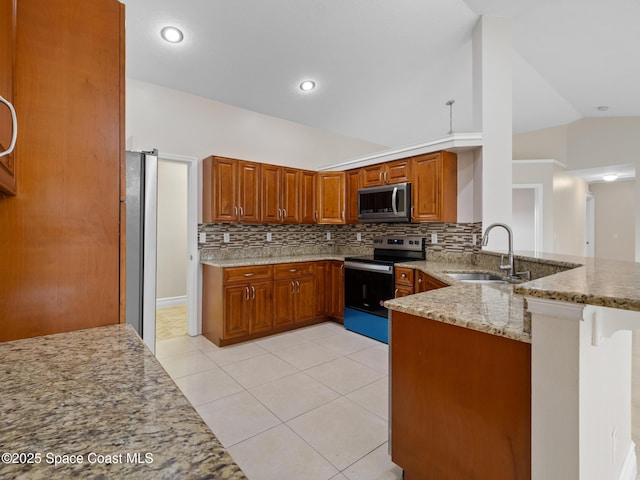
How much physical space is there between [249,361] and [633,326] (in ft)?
9.09

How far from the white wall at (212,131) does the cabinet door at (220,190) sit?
0.37m

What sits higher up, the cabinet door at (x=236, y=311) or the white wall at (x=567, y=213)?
the white wall at (x=567, y=213)

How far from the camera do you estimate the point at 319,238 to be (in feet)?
16.2

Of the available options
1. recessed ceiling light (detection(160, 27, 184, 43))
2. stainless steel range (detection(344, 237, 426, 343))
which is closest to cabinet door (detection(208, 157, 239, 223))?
recessed ceiling light (detection(160, 27, 184, 43))

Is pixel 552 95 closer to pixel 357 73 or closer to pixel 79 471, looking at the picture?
pixel 357 73

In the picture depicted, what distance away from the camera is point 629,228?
7.28 meters

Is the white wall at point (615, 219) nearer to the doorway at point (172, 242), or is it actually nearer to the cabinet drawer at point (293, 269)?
the cabinet drawer at point (293, 269)

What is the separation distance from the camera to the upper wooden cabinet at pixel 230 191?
3523mm

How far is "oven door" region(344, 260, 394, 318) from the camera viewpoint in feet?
11.3

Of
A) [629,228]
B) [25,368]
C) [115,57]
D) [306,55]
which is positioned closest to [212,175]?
[306,55]

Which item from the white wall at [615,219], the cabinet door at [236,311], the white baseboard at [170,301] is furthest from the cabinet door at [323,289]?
the white wall at [615,219]

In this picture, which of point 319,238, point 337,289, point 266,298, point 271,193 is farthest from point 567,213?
point 266,298

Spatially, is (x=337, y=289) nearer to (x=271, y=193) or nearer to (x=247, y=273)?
(x=247, y=273)

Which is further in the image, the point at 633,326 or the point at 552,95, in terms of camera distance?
the point at 552,95
